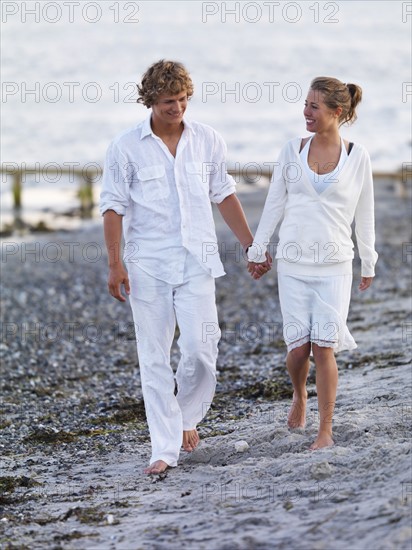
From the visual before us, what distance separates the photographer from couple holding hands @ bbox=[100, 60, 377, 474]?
511 centimetres

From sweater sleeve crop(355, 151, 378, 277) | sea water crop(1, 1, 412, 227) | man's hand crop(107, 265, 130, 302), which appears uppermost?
sea water crop(1, 1, 412, 227)

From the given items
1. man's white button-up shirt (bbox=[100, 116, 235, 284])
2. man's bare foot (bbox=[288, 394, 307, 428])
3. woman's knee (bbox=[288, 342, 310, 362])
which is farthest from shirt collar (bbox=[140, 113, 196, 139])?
man's bare foot (bbox=[288, 394, 307, 428])

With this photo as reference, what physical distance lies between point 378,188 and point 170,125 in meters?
17.9

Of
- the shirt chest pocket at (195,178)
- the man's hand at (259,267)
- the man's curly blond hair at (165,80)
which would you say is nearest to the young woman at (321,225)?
the man's hand at (259,267)

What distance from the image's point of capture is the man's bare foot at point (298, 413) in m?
5.49

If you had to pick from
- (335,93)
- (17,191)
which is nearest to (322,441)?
(335,93)

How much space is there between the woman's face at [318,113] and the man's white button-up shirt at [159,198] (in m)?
0.59

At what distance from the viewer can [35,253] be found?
51.1ft

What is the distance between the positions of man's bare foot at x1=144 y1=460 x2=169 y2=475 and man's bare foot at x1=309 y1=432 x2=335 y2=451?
0.76m

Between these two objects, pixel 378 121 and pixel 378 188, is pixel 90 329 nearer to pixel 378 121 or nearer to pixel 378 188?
pixel 378 188

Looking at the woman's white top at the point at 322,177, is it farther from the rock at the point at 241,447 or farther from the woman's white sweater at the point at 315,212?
the rock at the point at 241,447

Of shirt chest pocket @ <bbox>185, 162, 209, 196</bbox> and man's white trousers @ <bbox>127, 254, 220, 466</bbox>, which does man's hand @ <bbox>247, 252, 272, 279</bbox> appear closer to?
man's white trousers @ <bbox>127, 254, 220, 466</bbox>

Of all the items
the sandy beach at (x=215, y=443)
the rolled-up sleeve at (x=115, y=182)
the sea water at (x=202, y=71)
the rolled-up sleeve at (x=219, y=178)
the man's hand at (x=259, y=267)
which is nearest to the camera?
the sandy beach at (x=215, y=443)

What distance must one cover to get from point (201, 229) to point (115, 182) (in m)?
0.50
